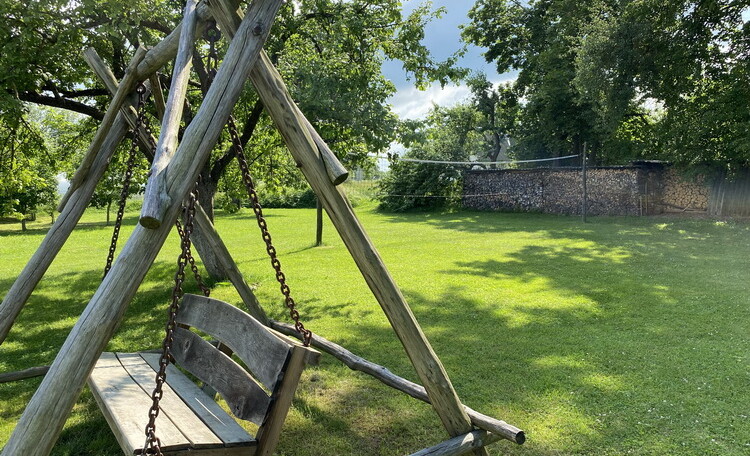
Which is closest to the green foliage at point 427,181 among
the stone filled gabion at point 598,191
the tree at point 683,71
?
the stone filled gabion at point 598,191

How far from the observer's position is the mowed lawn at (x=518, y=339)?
3.76 m

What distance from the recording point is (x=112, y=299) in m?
2.03

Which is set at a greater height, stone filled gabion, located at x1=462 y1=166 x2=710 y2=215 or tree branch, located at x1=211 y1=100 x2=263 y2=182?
tree branch, located at x1=211 y1=100 x2=263 y2=182

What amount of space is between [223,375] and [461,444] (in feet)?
4.40

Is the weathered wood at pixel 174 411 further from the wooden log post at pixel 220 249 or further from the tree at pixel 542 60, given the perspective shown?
the tree at pixel 542 60

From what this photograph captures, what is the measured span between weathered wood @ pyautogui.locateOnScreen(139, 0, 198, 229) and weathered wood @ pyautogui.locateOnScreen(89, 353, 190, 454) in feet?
3.33

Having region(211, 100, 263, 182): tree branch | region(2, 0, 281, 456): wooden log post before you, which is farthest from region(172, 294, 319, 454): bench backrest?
region(211, 100, 263, 182): tree branch

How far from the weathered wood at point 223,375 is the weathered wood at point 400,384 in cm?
107

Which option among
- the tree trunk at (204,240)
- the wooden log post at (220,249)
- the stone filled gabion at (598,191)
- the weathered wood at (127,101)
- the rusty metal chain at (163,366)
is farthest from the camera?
the stone filled gabion at (598,191)

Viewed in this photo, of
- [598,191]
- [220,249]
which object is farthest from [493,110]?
[220,249]

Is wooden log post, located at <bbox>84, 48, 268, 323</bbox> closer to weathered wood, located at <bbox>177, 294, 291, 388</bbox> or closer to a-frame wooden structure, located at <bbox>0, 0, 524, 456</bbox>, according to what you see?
a-frame wooden structure, located at <bbox>0, 0, 524, 456</bbox>

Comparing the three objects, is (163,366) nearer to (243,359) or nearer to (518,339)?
(243,359)

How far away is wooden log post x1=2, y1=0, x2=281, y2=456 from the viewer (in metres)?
1.92

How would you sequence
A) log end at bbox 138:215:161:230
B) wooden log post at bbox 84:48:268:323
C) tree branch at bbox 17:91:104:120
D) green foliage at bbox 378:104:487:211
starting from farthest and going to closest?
green foliage at bbox 378:104:487:211 → tree branch at bbox 17:91:104:120 → wooden log post at bbox 84:48:268:323 → log end at bbox 138:215:161:230
